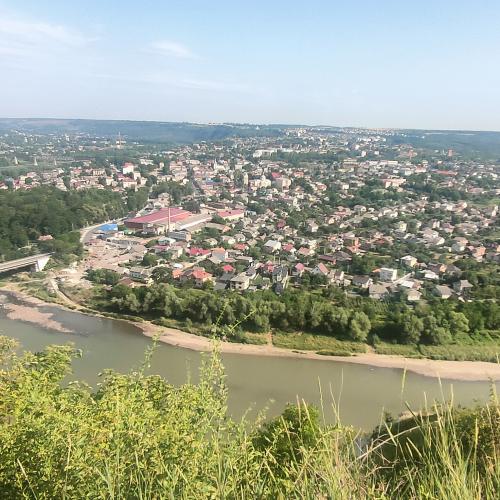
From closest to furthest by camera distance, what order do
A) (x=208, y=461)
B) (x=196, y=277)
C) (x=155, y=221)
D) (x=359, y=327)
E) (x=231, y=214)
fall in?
(x=208, y=461) → (x=359, y=327) → (x=196, y=277) → (x=155, y=221) → (x=231, y=214)

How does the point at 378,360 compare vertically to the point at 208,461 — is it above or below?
below

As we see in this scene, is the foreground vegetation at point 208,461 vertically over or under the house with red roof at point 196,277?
over

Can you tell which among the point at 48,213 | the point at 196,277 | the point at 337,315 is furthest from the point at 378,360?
the point at 48,213

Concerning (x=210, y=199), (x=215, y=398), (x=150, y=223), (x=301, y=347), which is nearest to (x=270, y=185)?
(x=210, y=199)

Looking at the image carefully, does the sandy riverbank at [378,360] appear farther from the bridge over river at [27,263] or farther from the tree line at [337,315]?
the bridge over river at [27,263]

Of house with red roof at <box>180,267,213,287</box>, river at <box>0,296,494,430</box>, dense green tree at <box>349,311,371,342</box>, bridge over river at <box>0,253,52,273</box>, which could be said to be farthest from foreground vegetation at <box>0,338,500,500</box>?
bridge over river at <box>0,253,52,273</box>

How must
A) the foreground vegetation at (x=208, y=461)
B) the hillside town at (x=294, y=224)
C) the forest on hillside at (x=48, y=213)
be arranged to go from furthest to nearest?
the forest on hillside at (x=48, y=213), the hillside town at (x=294, y=224), the foreground vegetation at (x=208, y=461)

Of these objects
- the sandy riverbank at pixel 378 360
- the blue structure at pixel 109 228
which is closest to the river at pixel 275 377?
the sandy riverbank at pixel 378 360

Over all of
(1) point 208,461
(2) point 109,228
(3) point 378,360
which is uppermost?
(1) point 208,461

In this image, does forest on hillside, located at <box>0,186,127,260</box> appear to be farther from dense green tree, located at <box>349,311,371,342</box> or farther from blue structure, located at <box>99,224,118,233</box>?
dense green tree, located at <box>349,311,371,342</box>

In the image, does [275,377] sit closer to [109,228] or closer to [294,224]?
[294,224]
